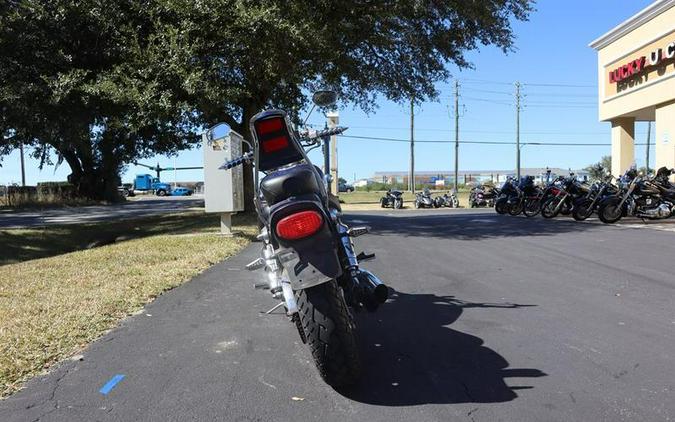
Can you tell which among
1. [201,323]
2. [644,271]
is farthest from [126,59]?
[644,271]

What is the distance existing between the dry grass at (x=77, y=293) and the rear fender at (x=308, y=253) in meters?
2.05

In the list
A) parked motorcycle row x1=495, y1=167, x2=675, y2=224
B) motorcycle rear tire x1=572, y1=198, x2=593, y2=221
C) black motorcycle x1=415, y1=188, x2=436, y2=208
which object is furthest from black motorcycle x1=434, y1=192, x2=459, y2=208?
motorcycle rear tire x1=572, y1=198, x2=593, y2=221

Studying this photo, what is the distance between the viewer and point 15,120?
16.1 meters

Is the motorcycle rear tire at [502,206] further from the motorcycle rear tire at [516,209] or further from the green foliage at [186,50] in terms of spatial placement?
the green foliage at [186,50]

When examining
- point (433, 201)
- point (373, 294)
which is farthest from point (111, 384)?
point (433, 201)

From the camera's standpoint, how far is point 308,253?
3684 millimetres

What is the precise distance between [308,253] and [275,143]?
1.26 meters

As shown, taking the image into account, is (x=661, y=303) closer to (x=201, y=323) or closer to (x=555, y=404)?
(x=555, y=404)

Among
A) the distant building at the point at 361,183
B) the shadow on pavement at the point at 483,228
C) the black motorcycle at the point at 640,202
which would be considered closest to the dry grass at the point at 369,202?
the shadow on pavement at the point at 483,228

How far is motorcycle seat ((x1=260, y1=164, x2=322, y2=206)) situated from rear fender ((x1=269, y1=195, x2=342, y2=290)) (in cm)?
18

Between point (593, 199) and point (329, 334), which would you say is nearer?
point (329, 334)

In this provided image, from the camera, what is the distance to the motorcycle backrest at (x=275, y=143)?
14.9 feet

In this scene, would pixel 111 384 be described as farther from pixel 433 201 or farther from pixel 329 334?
pixel 433 201

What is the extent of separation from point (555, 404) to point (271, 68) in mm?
13179
